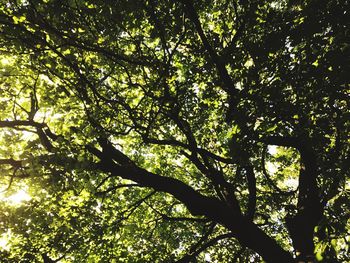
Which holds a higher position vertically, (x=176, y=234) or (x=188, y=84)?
(x=188, y=84)

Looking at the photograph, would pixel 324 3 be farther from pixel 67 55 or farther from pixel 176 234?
pixel 176 234

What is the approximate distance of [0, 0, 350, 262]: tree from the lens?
602 centimetres

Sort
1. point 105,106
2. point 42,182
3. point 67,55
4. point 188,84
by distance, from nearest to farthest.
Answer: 1. point 42,182
2. point 67,55
3. point 105,106
4. point 188,84

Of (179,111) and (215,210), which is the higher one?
(179,111)

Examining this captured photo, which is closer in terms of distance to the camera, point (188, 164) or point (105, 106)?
point (105, 106)

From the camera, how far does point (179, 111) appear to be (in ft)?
32.2

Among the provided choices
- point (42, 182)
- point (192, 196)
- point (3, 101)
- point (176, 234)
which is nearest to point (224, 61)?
point (192, 196)

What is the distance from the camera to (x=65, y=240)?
11.7 metres

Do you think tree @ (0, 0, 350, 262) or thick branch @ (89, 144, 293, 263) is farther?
thick branch @ (89, 144, 293, 263)

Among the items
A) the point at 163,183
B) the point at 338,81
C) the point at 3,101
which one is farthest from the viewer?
the point at 3,101

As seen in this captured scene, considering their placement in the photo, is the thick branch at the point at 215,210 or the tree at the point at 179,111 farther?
the thick branch at the point at 215,210

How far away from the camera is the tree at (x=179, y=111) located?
6023mm

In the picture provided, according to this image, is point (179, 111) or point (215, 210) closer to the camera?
point (215, 210)

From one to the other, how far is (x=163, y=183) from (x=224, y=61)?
398 centimetres
